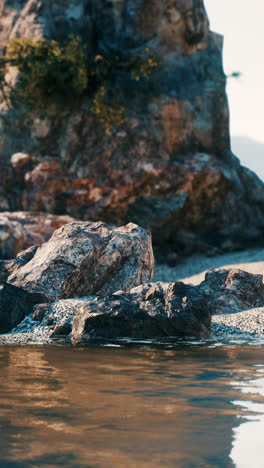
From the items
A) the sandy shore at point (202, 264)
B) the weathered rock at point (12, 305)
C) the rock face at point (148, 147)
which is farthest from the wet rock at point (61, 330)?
the rock face at point (148, 147)

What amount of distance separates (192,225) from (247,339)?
10163mm

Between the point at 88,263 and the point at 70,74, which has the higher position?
the point at 70,74

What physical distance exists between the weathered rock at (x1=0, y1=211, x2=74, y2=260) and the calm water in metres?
7.93

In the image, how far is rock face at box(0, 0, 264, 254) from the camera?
1594 centimetres

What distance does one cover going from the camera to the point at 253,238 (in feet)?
54.7

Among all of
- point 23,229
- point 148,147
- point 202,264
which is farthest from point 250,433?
point 148,147

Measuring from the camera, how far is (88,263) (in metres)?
7.76

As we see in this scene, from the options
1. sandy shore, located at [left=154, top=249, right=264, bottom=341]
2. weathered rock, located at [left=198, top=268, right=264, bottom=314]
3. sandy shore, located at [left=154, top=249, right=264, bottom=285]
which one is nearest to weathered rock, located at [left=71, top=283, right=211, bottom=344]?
weathered rock, located at [left=198, top=268, right=264, bottom=314]

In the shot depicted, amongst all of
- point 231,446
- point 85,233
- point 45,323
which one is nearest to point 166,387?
point 231,446

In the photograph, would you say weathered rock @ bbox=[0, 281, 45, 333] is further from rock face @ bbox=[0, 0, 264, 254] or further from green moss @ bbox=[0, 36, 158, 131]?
green moss @ bbox=[0, 36, 158, 131]

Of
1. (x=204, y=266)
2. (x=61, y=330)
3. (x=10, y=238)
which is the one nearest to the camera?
(x=61, y=330)

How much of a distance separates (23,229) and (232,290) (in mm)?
6513

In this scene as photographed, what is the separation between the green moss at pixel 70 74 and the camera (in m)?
15.8

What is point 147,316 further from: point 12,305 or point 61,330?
point 12,305
